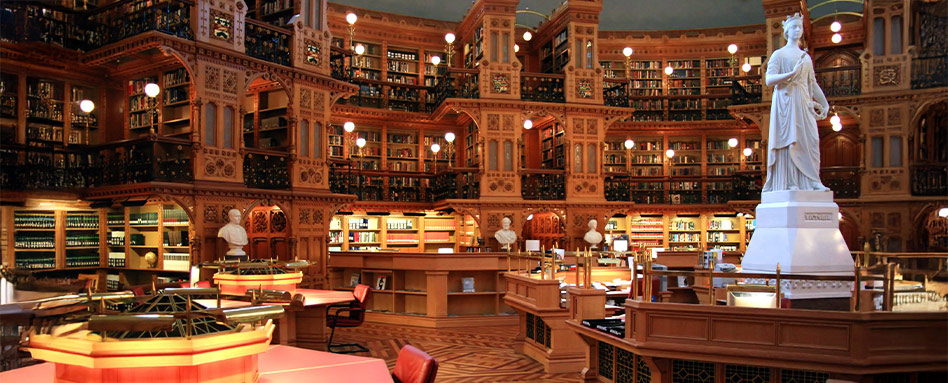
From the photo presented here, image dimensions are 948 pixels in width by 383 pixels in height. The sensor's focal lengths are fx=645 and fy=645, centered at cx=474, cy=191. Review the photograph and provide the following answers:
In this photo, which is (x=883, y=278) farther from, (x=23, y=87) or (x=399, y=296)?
(x=23, y=87)

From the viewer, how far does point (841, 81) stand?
49.9ft

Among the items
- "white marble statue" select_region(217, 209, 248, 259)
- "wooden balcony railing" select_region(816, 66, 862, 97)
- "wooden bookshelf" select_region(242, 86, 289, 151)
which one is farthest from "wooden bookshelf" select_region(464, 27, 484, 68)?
"wooden balcony railing" select_region(816, 66, 862, 97)

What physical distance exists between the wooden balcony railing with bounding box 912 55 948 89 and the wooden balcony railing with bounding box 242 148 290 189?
1359 centimetres

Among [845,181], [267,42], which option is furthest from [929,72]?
[267,42]

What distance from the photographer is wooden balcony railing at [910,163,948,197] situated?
13977mm

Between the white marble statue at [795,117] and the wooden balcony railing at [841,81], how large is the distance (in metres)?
10.1

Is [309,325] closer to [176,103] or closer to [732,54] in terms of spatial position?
[176,103]

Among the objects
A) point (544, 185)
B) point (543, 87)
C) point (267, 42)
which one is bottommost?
point (544, 185)

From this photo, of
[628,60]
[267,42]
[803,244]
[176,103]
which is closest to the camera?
[803,244]

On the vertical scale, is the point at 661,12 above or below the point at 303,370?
above

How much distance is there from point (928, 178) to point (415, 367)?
592 inches

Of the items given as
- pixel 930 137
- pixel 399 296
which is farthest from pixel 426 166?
pixel 930 137

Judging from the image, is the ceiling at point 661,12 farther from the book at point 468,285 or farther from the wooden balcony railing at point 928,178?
Answer: the book at point 468,285

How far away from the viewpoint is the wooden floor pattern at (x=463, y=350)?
7.21 m
